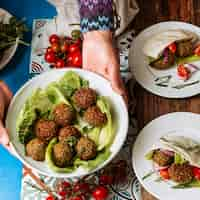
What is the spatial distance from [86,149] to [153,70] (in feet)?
1.41

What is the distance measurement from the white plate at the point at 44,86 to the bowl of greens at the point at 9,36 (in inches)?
12.4

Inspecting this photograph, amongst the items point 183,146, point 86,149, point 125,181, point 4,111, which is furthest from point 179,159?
point 4,111

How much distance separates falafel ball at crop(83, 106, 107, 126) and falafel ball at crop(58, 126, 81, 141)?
44mm

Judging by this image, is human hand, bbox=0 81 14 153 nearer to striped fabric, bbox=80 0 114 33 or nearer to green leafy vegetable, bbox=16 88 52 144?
green leafy vegetable, bbox=16 88 52 144

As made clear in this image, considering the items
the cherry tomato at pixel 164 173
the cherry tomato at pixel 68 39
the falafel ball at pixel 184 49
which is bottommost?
the cherry tomato at pixel 164 173

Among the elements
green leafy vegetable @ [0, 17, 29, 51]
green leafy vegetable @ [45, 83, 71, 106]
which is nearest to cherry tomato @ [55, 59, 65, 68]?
green leafy vegetable @ [0, 17, 29, 51]

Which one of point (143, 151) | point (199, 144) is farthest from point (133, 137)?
point (199, 144)

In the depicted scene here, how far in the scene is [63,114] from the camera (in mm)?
1329

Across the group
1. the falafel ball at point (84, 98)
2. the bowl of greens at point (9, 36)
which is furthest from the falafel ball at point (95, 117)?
the bowl of greens at point (9, 36)

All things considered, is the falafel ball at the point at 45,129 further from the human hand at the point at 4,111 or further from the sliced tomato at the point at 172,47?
the sliced tomato at the point at 172,47

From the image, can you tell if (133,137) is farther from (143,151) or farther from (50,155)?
(50,155)

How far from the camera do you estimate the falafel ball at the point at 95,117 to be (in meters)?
1.32

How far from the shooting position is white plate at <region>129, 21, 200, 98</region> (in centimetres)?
154

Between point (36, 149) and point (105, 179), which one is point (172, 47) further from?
point (36, 149)
